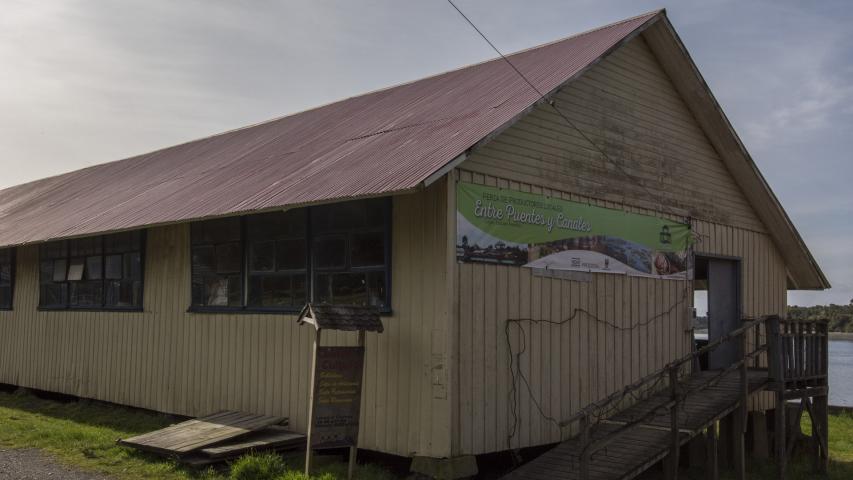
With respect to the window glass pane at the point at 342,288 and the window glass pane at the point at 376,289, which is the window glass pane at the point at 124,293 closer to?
the window glass pane at the point at 342,288

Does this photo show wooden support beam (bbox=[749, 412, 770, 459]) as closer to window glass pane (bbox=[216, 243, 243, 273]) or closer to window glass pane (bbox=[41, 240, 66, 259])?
window glass pane (bbox=[216, 243, 243, 273])

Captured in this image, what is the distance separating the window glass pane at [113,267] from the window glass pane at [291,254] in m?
4.86

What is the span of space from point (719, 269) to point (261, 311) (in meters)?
8.07

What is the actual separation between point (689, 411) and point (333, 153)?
6136mm

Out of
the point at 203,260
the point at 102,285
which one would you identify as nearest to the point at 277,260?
the point at 203,260

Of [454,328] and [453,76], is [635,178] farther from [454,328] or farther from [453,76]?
[454,328]

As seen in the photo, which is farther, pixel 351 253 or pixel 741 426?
pixel 741 426

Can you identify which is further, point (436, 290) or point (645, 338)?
point (645, 338)

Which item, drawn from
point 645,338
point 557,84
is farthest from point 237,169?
point 645,338

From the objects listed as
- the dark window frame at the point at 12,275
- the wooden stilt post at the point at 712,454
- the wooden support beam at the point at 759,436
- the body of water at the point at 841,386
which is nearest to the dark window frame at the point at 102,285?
the dark window frame at the point at 12,275

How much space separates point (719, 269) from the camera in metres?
15.5

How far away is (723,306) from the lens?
15.7 meters

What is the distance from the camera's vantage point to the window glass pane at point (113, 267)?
15.6 metres

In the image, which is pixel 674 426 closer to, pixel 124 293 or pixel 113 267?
pixel 124 293
